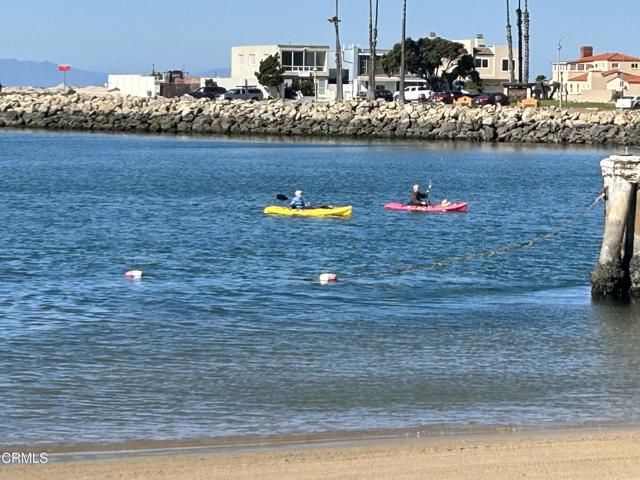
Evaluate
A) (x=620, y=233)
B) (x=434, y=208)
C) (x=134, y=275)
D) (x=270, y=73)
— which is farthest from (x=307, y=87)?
(x=620, y=233)

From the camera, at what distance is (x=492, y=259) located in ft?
106

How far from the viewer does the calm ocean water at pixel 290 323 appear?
1684 centimetres

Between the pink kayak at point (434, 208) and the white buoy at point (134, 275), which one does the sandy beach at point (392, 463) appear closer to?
the white buoy at point (134, 275)

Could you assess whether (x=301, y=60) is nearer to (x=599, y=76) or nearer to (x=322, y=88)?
(x=322, y=88)

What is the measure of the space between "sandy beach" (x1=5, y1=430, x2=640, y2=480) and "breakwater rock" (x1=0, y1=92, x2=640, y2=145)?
74.0 meters

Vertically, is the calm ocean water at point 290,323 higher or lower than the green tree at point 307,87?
lower

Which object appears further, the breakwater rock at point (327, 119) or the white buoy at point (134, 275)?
the breakwater rock at point (327, 119)

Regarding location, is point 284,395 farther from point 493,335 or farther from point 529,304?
point 529,304

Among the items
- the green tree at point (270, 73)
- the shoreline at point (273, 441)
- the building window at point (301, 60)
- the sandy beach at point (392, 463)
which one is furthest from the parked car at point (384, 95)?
the sandy beach at point (392, 463)

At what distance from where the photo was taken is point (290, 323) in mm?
23500

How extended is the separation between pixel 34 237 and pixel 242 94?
8110cm

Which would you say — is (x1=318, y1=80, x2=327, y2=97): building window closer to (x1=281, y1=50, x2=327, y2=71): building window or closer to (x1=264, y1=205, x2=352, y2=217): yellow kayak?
(x1=281, y1=50, x2=327, y2=71): building window

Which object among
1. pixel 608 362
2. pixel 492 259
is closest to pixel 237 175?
pixel 492 259

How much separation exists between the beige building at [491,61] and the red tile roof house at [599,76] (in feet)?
19.5
